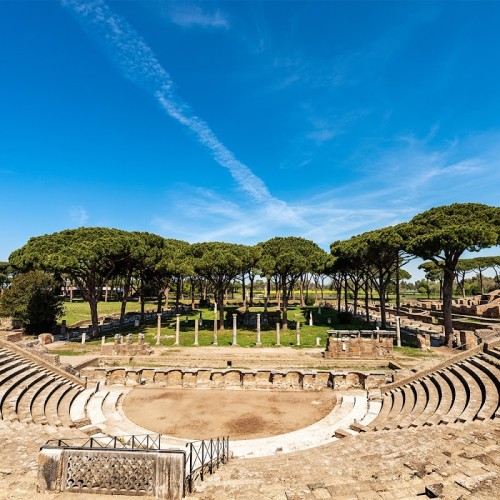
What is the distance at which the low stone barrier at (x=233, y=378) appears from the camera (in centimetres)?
2052

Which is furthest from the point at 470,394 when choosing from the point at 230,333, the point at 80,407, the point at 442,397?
the point at 230,333

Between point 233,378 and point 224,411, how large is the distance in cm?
417

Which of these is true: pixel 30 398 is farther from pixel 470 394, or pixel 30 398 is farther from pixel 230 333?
pixel 230 333

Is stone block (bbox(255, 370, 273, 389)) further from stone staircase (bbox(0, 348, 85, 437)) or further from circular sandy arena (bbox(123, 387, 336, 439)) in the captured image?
stone staircase (bbox(0, 348, 85, 437))

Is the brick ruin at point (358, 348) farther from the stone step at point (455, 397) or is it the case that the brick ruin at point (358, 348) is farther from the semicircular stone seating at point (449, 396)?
the stone step at point (455, 397)

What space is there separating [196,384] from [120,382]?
4895 mm

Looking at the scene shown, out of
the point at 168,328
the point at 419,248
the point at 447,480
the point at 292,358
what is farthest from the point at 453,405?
the point at 168,328

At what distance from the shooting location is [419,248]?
2959 cm

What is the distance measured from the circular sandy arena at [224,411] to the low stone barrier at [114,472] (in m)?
7.19

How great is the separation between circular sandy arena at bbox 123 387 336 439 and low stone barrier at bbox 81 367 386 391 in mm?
678

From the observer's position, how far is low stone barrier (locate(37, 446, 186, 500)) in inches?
293

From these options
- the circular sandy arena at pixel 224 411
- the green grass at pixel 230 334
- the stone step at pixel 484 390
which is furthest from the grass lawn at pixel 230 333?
the stone step at pixel 484 390

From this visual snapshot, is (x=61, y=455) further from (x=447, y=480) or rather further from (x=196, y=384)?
(x=196, y=384)

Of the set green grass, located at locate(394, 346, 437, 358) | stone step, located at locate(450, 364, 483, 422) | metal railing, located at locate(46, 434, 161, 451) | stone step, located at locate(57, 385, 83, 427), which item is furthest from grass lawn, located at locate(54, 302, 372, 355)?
metal railing, located at locate(46, 434, 161, 451)
